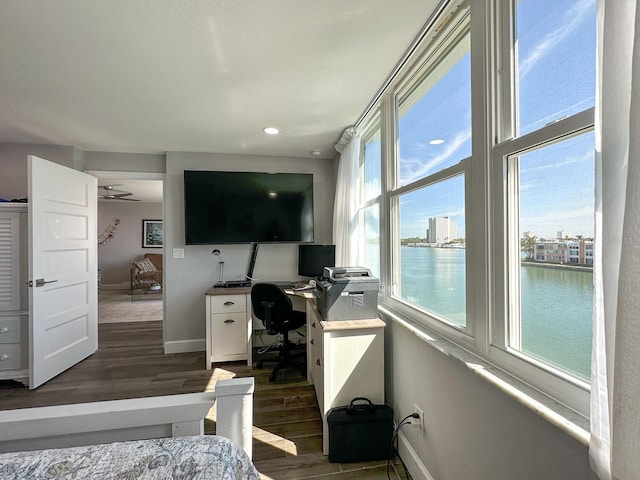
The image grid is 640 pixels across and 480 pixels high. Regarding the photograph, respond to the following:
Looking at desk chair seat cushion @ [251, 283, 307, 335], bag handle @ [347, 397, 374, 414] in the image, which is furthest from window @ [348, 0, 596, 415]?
desk chair seat cushion @ [251, 283, 307, 335]

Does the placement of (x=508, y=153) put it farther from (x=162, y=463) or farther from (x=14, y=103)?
(x=14, y=103)

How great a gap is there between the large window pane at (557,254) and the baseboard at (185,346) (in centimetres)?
320

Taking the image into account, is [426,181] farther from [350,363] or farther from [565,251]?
[350,363]

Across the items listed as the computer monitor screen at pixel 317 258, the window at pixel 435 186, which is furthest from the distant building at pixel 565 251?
the computer monitor screen at pixel 317 258

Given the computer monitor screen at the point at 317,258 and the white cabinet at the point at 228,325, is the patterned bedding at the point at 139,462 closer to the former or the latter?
the white cabinet at the point at 228,325

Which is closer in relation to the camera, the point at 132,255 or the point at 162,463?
the point at 162,463

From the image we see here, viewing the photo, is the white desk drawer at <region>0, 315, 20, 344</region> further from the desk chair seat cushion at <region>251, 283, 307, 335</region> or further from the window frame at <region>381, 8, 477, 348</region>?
the window frame at <region>381, 8, 477, 348</region>

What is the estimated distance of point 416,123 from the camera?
165 cm

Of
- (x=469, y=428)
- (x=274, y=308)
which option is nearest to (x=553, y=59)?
(x=469, y=428)

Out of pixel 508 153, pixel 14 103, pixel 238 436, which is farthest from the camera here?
pixel 14 103

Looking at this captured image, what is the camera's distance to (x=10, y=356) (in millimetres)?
2473

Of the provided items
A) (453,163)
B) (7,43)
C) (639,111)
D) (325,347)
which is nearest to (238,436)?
(325,347)

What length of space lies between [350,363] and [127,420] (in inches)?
45.3

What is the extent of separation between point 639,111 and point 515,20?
2.45 ft
